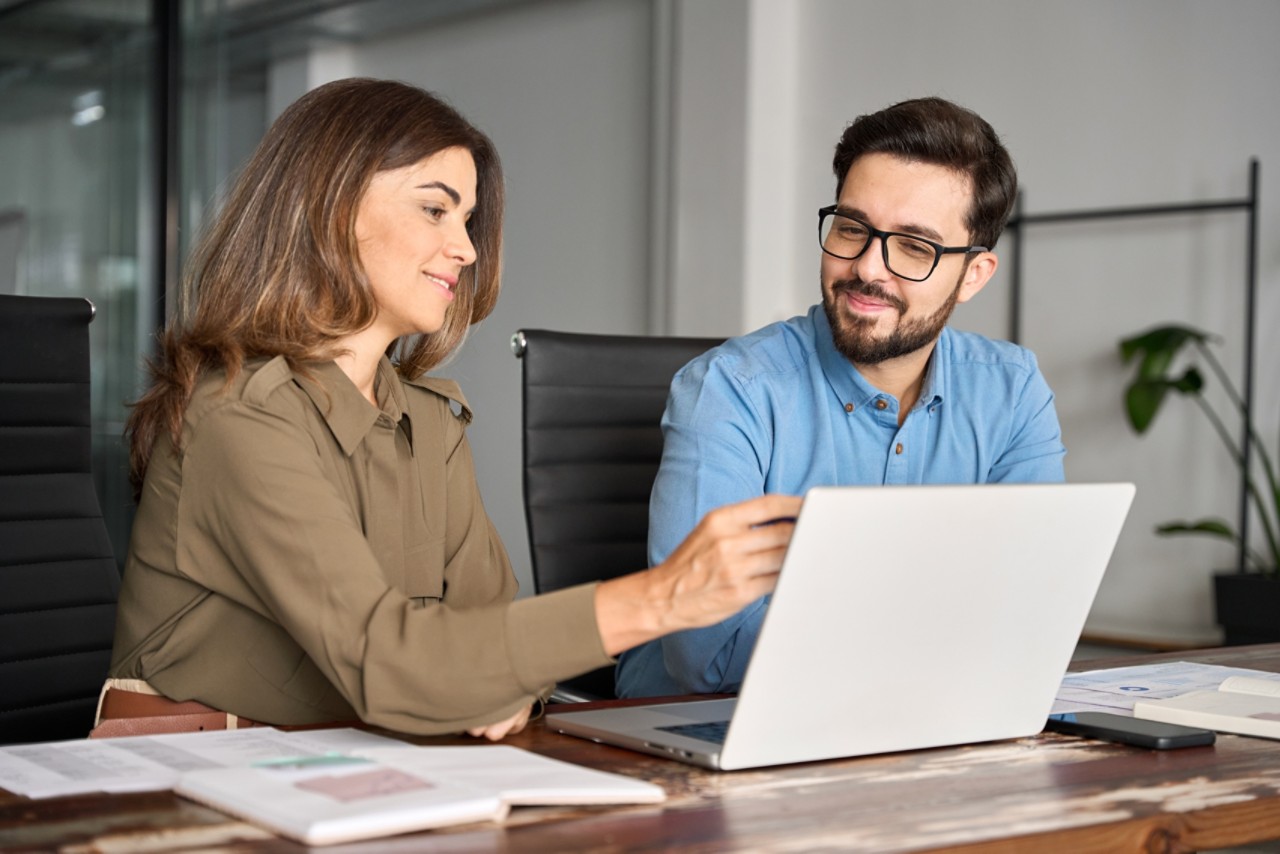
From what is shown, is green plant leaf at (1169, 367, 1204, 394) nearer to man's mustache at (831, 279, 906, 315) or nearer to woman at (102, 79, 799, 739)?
man's mustache at (831, 279, 906, 315)

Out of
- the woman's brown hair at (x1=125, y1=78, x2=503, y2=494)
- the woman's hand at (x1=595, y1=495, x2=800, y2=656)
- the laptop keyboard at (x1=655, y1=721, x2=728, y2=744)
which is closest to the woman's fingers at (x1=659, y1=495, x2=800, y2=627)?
the woman's hand at (x1=595, y1=495, x2=800, y2=656)

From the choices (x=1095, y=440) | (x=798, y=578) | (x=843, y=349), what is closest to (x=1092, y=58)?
(x=1095, y=440)

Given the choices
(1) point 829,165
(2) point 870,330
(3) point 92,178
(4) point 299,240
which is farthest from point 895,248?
(3) point 92,178

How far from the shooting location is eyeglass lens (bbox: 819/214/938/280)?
5.80 feet

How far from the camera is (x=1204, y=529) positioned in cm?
352

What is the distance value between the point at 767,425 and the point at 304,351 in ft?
2.04

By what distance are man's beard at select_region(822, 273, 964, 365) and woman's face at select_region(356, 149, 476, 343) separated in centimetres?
52

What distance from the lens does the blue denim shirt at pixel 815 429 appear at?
1.65 m

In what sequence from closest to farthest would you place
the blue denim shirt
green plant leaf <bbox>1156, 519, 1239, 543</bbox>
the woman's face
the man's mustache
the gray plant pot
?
the woman's face < the blue denim shirt < the man's mustache < the gray plant pot < green plant leaf <bbox>1156, 519, 1239, 543</bbox>

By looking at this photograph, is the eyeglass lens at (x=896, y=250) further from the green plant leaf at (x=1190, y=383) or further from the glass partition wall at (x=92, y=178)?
the glass partition wall at (x=92, y=178)

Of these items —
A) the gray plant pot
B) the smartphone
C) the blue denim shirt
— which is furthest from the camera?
the gray plant pot

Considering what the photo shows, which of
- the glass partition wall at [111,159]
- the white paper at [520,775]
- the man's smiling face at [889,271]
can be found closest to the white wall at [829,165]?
the glass partition wall at [111,159]

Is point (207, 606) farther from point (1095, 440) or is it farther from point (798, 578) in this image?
point (1095, 440)

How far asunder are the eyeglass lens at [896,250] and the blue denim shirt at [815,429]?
112mm
